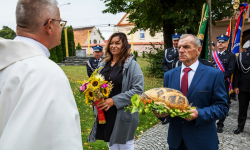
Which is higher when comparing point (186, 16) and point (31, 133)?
point (186, 16)

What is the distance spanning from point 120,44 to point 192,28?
844 centimetres

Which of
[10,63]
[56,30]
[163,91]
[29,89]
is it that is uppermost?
[56,30]

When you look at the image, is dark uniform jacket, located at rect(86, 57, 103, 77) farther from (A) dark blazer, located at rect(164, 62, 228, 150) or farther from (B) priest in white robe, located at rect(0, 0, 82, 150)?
(B) priest in white robe, located at rect(0, 0, 82, 150)

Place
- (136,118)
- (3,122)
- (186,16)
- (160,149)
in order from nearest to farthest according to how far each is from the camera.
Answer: (3,122) < (136,118) < (160,149) < (186,16)

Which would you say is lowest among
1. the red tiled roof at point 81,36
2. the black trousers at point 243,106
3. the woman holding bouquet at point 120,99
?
the black trousers at point 243,106

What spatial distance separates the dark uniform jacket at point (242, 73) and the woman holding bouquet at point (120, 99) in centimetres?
376

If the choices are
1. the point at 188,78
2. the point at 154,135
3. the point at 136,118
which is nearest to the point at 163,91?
the point at 188,78

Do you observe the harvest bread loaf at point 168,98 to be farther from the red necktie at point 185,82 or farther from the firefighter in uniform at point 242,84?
the firefighter in uniform at point 242,84

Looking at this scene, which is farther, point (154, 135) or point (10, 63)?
point (154, 135)

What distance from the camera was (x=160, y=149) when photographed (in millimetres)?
4176

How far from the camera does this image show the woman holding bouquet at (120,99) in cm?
281

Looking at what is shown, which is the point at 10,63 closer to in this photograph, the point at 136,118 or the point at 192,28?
the point at 136,118

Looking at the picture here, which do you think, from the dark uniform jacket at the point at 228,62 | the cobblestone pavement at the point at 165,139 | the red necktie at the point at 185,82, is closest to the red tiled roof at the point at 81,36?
the dark uniform jacket at the point at 228,62

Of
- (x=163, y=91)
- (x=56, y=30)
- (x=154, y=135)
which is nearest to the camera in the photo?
(x=56, y=30)
